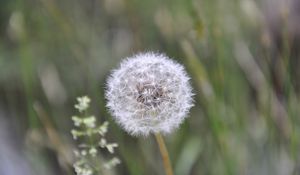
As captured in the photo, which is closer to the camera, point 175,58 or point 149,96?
point 149,96

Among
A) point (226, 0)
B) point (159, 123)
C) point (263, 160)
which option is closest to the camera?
point (159, 123)

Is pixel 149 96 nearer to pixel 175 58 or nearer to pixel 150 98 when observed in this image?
pixel 150 98

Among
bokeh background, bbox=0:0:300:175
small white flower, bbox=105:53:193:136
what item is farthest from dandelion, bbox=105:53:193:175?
bokeh background, bbox=0:0:300:175

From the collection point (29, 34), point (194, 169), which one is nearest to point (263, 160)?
point (194, 169)

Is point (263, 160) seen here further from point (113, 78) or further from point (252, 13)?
point (113, 78)

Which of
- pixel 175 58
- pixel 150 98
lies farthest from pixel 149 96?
pixel 175 58

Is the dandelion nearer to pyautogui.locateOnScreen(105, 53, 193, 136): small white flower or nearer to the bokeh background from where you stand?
pyautogui.locateOnScreen(105, 53, 193, 136): small white flower
